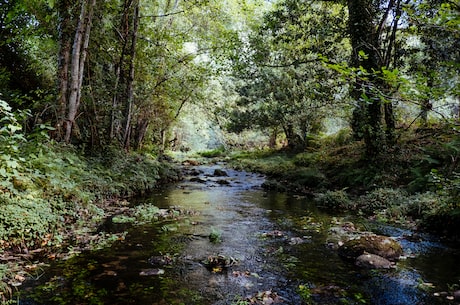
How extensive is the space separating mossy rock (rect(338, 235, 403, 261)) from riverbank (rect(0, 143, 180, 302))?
444 cm

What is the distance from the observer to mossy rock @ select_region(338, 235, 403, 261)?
572 cm

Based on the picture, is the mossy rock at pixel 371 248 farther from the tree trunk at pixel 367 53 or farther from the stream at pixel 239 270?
the tree trunk at pixel 367 53

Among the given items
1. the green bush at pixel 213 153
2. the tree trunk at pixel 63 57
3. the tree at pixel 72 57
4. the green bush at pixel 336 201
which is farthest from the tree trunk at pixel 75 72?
the green bush at pixel 213 153

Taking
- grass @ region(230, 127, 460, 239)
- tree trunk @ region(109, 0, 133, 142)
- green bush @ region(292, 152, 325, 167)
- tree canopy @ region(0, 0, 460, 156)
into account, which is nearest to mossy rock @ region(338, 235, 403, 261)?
grass @ region(230, 127, 460, 239)

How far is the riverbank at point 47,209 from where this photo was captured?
4871mm

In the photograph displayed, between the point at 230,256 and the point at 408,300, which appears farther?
the point at 230,256

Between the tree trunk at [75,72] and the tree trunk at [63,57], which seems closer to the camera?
the tree trunk at [75,72]

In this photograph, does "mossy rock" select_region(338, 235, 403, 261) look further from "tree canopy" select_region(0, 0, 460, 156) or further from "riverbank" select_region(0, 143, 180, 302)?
"riverbank" select_region(0, 143, 180, 302)

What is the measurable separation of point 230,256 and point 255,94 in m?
18.0

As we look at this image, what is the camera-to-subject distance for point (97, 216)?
764cm

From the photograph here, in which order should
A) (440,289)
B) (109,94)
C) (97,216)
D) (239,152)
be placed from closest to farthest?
1. (440,289)
2. (97,216)
3. (109,94)
4. (239,152)

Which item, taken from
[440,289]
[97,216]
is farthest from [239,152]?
[440,289]

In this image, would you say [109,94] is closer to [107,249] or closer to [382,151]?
[107,249]

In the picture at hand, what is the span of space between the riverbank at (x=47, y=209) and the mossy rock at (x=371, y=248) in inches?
175
